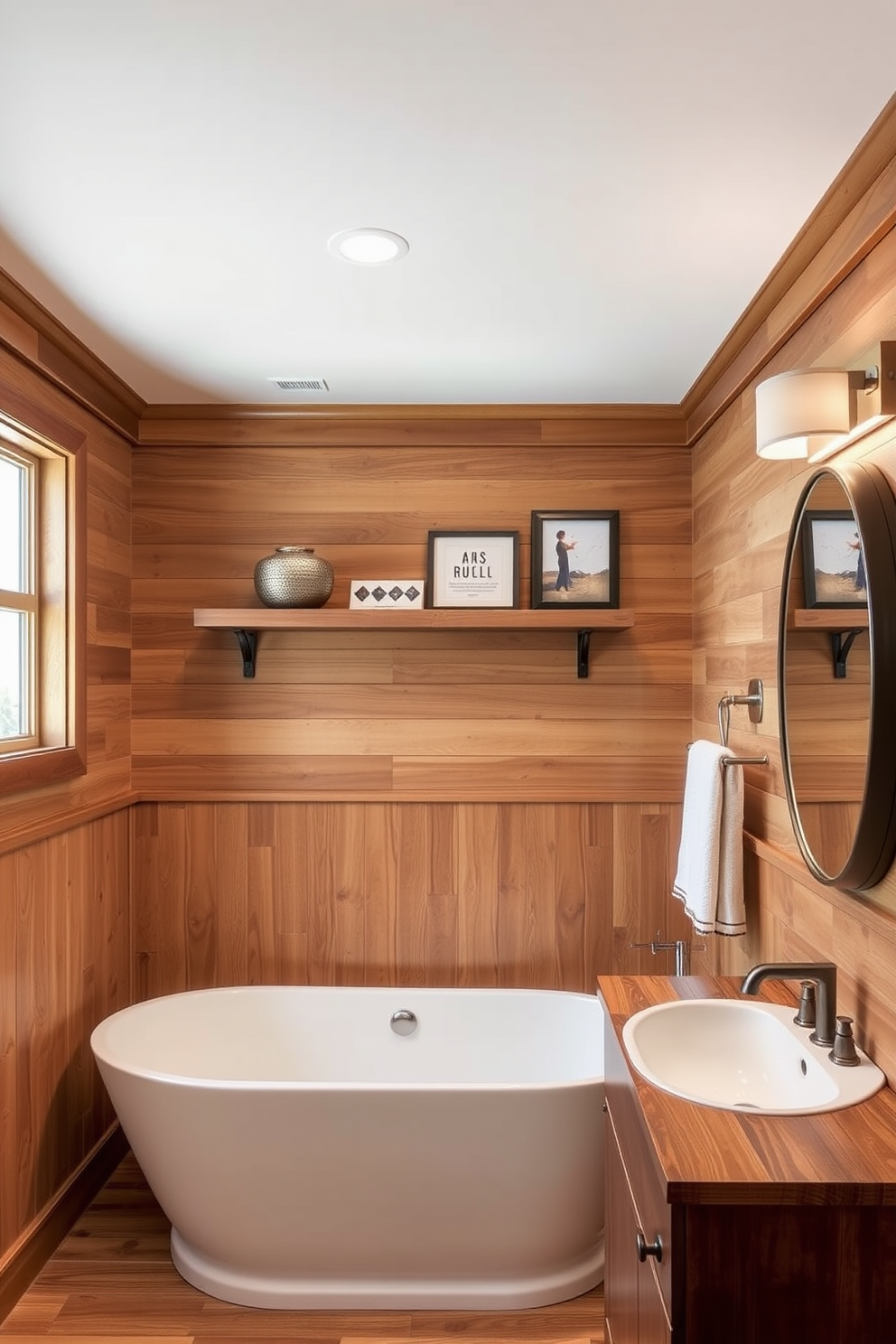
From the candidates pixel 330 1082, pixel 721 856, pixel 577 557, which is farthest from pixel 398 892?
pixel 577 557

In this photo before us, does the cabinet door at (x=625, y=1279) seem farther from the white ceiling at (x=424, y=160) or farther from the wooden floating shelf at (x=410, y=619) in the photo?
the white ceiling at (x=424, y=160)

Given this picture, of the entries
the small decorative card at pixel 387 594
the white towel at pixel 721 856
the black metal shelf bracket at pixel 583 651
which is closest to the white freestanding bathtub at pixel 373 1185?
the white towel at pixel 721 856

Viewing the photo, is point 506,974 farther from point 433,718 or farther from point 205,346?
point 205,346

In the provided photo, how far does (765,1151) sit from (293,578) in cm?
208

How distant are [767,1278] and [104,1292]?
1802 millimetres

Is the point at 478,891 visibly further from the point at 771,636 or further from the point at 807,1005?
the point at 807,1005

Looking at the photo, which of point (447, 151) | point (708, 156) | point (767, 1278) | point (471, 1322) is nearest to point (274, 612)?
point (447, 151)

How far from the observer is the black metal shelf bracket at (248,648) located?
3071mm

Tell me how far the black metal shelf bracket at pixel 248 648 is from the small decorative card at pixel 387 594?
0.34 m

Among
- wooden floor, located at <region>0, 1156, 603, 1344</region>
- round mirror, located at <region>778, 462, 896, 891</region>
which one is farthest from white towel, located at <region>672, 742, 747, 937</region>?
wooden floor, located at <region>0, 1156, 603, 1344</region>

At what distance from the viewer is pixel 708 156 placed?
1629 millimetres

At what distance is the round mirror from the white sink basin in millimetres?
306

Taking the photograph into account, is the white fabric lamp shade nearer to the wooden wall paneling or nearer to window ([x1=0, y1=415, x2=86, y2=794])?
the wooden wall paneling

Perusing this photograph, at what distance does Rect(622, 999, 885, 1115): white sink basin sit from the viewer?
5.30 feet
